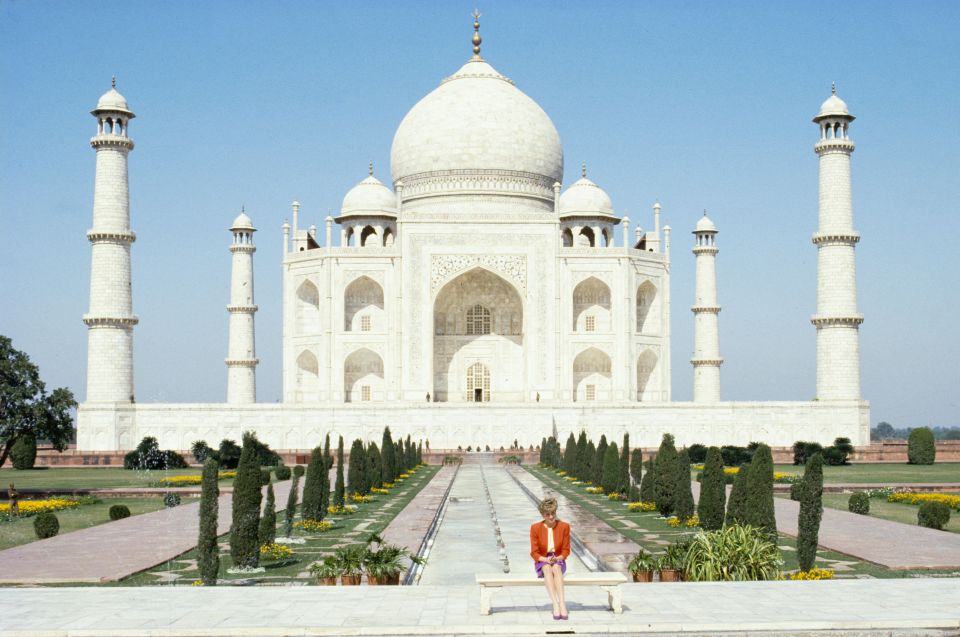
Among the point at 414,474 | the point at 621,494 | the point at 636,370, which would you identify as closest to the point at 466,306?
the point at 636,370

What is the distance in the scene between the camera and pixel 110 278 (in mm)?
28984

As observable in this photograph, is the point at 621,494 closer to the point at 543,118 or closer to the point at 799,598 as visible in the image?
the point at 799,598

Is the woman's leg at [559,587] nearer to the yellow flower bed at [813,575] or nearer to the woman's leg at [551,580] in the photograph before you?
the woman's leg at [551,580]

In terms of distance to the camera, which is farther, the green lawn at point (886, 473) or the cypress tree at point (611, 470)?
the green lawn at point (886, 473)

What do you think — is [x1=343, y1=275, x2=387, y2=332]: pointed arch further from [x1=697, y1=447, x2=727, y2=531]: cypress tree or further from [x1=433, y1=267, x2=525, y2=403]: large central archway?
[x1=697, y1=447, x2=727, y2=531]: cypress tree

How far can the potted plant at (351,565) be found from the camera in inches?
328

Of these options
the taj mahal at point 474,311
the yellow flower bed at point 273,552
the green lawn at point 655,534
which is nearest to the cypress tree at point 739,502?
the green lawn at point 655,534

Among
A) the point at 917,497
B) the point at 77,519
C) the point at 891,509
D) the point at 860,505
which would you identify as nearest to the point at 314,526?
the point at 77,519

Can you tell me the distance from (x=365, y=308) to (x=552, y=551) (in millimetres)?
28033

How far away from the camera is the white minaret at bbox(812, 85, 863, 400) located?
2991cm

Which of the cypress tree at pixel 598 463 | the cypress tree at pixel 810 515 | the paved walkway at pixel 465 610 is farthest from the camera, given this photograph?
the cypress tree at pixel 598 463

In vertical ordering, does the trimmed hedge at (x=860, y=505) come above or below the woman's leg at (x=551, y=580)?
below

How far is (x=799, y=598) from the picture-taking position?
7.33 metres

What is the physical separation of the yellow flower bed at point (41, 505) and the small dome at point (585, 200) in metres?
23.0
